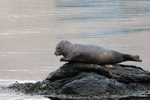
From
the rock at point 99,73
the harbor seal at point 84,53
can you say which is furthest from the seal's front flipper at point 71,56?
the rock at point 99,73

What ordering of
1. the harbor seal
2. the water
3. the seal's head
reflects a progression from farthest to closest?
the water
the seal's head
the harbor seal

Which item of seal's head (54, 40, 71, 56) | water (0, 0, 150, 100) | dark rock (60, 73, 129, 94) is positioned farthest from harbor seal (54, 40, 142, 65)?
water (0, 0, 150, 100)

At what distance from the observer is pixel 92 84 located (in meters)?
10.2

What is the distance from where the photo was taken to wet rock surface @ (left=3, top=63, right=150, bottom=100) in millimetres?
9984

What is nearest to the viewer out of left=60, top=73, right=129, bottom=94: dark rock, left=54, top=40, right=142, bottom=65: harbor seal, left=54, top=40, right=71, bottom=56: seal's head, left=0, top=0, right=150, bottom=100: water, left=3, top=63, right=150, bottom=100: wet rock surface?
left=3, top=63, right=150, bottom=100: wet rock surface

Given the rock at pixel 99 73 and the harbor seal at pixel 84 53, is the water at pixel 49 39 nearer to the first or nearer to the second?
the rock at pixel 99 73

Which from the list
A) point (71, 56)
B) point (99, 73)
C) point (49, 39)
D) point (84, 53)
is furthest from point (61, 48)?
point (49, 39)

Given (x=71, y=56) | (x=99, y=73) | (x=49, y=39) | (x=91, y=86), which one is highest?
(x=49, y=39)

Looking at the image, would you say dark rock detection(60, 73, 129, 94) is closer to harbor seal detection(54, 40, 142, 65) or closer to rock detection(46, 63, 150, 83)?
rock detection(46, 63, 150, 83)

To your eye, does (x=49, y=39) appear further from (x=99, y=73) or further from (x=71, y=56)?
(x=99, y=73)

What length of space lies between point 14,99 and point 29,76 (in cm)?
334

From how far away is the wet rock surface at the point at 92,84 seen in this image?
32.8 ft

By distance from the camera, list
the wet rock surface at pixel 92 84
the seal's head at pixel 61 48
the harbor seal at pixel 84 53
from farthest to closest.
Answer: the seal's head at pixel 61 48
the harbor seal at pixel 84 53
the wet rock surface at pixel 92 84

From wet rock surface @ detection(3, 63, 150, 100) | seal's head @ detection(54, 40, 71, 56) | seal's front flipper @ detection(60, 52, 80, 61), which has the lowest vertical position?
wet rock surface @ detection(3, 63, 150, 100)
